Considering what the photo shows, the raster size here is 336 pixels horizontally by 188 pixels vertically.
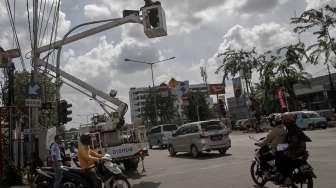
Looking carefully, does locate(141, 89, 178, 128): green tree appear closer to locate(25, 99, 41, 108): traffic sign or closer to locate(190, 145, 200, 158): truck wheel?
locate(190, 145, 200, 158): truck wheel

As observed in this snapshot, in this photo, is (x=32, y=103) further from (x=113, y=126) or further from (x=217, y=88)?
(x=217, y=88)

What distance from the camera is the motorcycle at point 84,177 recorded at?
11.4m

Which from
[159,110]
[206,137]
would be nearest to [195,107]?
[159,110]

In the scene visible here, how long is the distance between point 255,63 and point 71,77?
1751 inches

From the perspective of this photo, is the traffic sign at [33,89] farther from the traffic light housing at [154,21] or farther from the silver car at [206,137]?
the silver car at [206,137]

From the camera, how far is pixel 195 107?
8569 centimetres

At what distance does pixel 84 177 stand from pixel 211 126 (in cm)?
1248

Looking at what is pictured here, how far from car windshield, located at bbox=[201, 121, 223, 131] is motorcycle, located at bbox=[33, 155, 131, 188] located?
1189 cm

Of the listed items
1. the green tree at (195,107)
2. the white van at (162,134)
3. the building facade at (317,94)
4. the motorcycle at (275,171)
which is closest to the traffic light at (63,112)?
the motorcycle at (275,171)

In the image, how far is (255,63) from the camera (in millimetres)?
62375

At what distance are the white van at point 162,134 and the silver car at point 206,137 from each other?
11.7 meters

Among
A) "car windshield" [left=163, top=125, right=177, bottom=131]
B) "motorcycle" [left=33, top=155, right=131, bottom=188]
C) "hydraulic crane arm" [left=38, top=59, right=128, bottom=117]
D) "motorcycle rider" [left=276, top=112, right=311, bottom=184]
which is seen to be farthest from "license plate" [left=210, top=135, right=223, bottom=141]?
"car windshield" [left=163, top=125, right=177, bottom=131]

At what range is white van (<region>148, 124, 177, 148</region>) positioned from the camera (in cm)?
3691

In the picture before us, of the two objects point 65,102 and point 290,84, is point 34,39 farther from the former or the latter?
point 290,84
